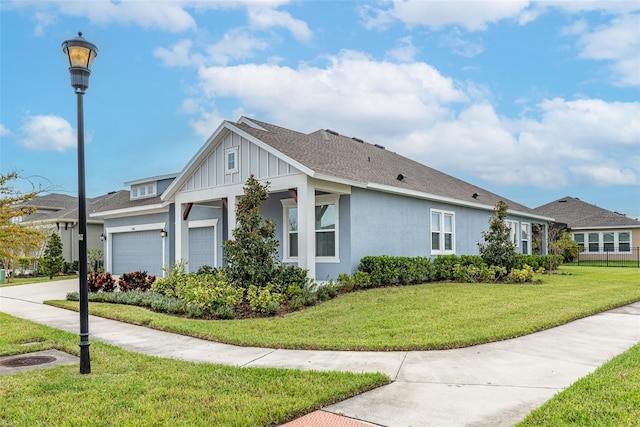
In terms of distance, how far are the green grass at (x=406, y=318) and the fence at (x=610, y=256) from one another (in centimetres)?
2257

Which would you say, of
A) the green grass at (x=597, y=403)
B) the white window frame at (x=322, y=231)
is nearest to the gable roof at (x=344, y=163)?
the white window frame at (x=322, y=231)

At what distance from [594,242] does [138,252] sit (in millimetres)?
32135

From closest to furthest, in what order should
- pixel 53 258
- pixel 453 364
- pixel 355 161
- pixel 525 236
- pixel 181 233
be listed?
pixel 453 364 → pixel 181 233 → pixel 355 161 → pixel 53 258 → pixel 525 236

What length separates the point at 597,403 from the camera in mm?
4285

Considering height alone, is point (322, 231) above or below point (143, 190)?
below

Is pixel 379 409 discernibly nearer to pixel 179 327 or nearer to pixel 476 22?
pixel 179 327

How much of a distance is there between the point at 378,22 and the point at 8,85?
13633 mm

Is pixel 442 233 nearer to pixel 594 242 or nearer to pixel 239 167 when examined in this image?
pixel 239 167

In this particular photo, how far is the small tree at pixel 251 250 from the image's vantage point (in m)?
11.3

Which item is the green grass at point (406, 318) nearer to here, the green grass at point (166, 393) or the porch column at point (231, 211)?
the green grass at point (166, 393)

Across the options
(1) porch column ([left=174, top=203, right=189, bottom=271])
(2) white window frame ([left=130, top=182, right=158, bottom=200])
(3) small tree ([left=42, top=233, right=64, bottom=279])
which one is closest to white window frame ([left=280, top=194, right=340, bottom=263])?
(1) porch column ([left=174, top=203, right=189, bottom=271])

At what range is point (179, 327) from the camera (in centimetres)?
855

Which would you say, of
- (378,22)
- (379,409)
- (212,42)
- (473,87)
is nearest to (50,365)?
(379,409)

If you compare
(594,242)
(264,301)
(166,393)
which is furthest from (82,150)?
(594,242)
